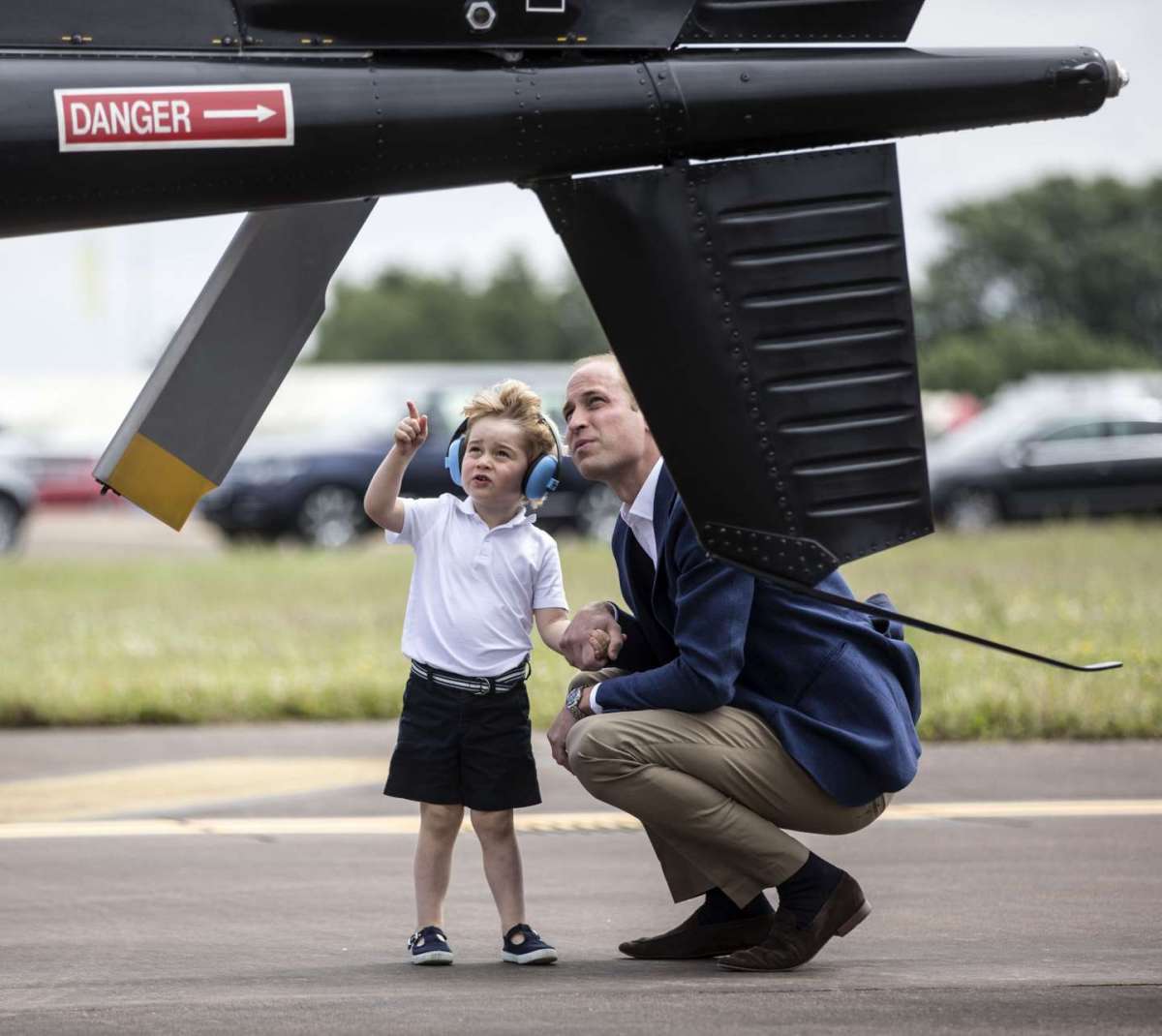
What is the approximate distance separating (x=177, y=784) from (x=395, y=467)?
10.8 ft

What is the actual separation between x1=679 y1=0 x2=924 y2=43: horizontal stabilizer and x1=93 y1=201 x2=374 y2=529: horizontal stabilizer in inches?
40.2

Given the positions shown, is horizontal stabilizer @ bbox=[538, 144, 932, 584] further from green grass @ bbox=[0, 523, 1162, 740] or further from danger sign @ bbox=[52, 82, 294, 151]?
green grass @ bbox=[0, 523, 1162, 740]

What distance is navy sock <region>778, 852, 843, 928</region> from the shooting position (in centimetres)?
484

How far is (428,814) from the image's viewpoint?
4977 mm

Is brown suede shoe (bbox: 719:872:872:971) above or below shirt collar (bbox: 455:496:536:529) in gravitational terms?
below

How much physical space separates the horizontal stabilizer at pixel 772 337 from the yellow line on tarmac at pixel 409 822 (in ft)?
8.22

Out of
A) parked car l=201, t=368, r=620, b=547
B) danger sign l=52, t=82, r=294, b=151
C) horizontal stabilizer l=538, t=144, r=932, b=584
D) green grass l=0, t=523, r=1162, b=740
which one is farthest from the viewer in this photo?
parked car l=201, t=368, r=620, b=547

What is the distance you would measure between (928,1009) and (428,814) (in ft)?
4.50

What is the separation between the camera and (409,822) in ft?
23.5

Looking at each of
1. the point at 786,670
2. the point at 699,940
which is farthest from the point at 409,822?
the point at 786,670

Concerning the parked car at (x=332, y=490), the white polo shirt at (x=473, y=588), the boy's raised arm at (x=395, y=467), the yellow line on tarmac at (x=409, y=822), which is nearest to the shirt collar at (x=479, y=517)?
the white polo shirt at (x=473, y=588)

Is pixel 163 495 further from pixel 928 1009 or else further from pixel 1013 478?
pixel 1013 478

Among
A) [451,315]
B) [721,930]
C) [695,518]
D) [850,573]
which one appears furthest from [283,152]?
[451,315]

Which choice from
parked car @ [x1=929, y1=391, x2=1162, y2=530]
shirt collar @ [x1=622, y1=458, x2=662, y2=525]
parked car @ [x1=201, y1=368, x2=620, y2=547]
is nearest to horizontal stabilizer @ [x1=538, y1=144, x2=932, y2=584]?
shirt collar @ [x1=622, y1=458, x2=662, y2=525]
